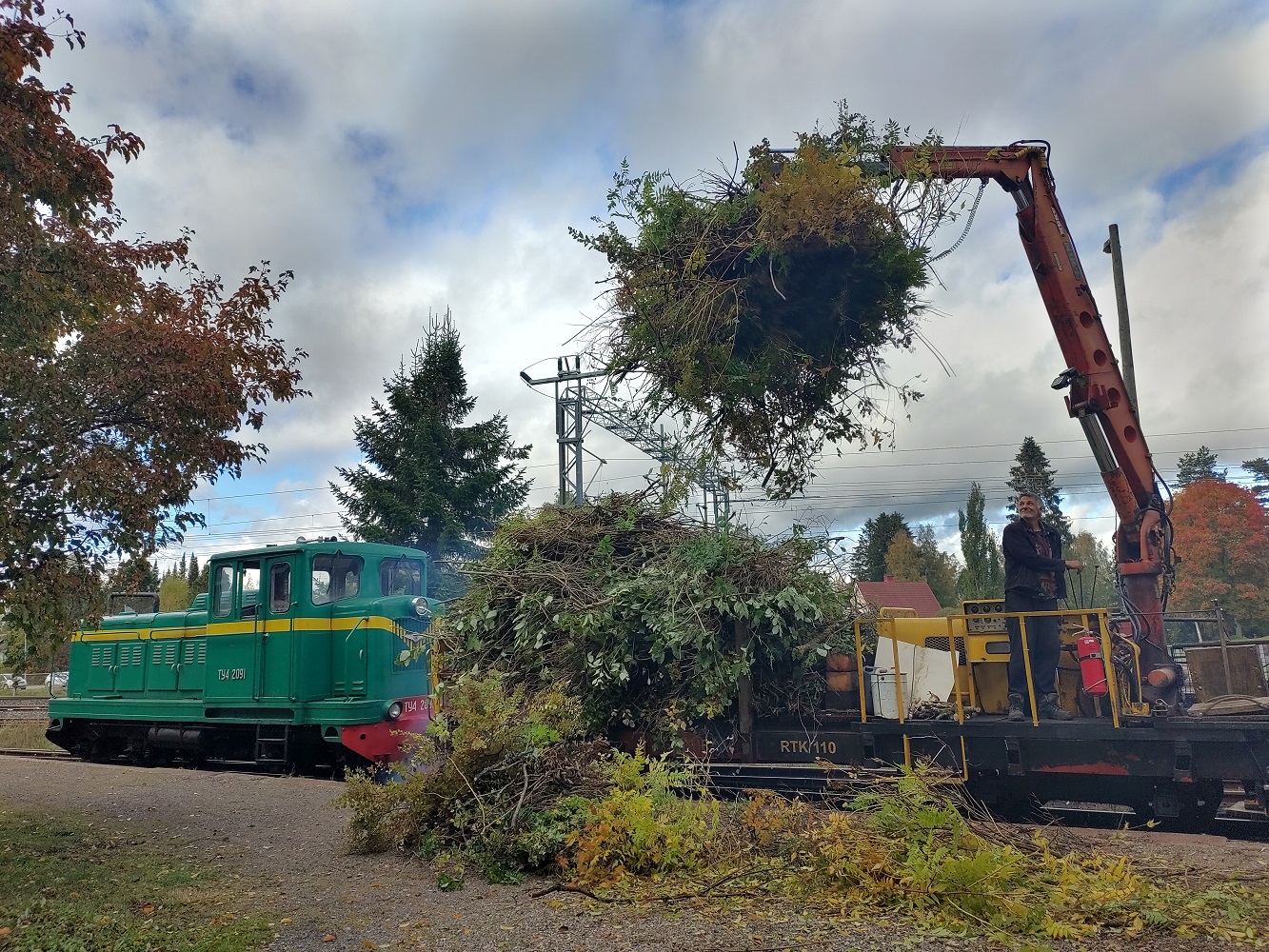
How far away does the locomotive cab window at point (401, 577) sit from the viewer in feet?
39.8

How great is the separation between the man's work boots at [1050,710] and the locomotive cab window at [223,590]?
9.94 meters

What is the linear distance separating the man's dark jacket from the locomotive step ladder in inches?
353

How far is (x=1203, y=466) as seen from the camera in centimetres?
6206

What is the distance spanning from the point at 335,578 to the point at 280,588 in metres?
0.72

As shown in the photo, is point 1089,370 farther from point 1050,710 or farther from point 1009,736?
point 1009,736

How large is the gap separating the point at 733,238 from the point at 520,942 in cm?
501

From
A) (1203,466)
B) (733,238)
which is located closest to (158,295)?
(733,238)

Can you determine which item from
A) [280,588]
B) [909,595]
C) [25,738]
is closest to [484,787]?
[280,588]

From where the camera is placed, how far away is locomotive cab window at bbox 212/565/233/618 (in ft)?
39.8

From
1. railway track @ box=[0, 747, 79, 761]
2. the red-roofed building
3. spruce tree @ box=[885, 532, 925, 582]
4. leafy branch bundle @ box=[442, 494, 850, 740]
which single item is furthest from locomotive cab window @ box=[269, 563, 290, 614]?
spruce tree @ box=[885, 532, 925, 582]

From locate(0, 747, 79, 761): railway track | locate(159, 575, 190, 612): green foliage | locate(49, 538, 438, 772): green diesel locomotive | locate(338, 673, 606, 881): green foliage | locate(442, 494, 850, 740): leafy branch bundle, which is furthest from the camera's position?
locate(159, 575, 190, 612): green foliage

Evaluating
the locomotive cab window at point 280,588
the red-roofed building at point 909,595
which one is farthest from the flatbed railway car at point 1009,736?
the red-roofed building at point 909,595

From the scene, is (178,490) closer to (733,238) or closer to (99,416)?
(99,416)

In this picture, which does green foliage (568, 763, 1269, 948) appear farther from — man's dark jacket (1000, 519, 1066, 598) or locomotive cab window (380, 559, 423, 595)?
locomotive cab window (380, 559, 423, 595)
